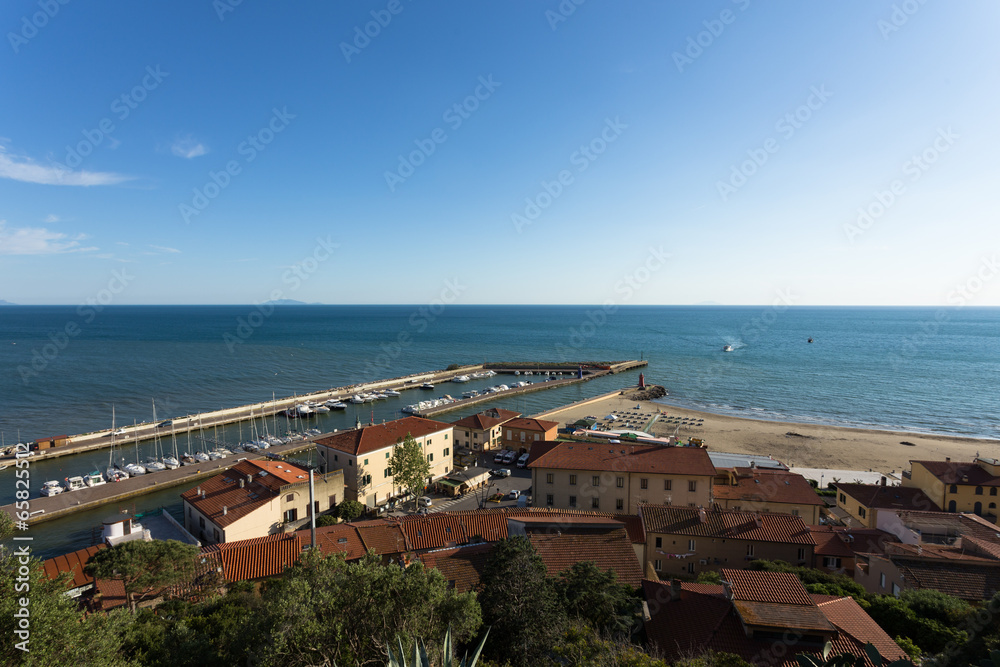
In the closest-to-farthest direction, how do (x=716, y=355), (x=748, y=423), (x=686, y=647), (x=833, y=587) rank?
(x=686, y=647) → (x=833, y=587) → (x=748, y=423) → (x=716, y=355)

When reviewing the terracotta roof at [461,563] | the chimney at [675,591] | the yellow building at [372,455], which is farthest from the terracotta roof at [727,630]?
the yellow building at [372,455]

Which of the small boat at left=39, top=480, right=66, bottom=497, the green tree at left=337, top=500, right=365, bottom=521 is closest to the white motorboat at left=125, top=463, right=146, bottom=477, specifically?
the small boat at left=39, top=480, right=66, bottom=497

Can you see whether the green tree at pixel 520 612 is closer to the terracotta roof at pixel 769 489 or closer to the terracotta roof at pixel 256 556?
the terracotta roof at pixel 256 556

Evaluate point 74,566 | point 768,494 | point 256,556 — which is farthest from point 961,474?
point 74,566

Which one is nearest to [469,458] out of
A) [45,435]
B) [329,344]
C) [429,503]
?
[429,503]

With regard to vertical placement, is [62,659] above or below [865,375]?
above

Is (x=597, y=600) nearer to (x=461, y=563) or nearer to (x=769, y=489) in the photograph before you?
(x=461, y=563)

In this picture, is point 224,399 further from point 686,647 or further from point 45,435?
point 686,647
